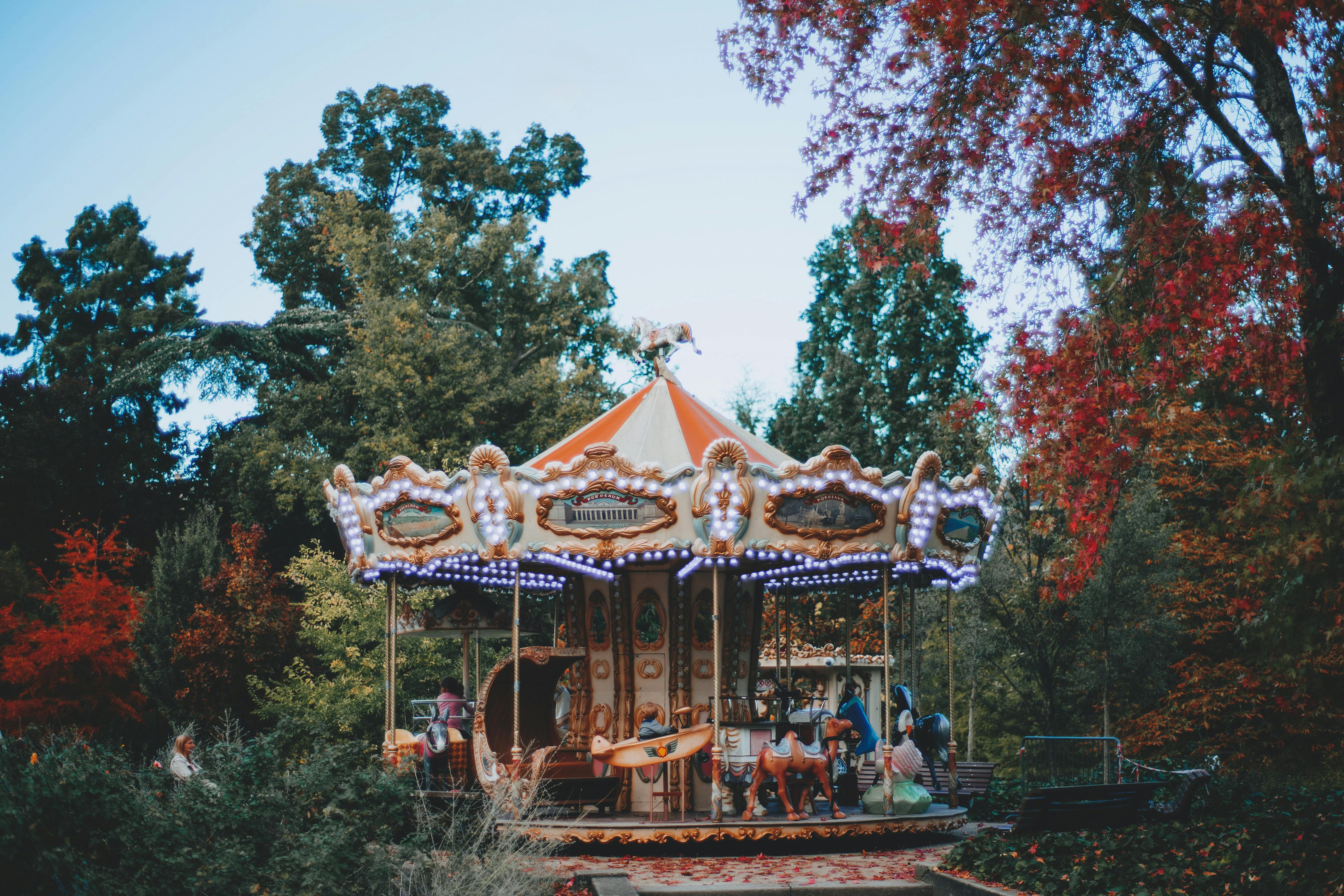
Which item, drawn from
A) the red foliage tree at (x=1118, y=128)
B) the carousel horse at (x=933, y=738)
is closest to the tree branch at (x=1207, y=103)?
the red foliage tree at (x=1118, y=128)

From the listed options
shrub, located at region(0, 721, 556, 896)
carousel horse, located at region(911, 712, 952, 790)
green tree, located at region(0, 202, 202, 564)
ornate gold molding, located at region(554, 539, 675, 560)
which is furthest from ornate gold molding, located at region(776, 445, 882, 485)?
green tree, located at region(0, 202, 202, 564)

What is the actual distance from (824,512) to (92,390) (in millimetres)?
28101

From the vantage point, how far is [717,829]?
1107 centimetres

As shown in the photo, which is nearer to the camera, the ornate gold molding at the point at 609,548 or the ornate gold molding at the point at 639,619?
the ornate gold molding at the point at 609,548

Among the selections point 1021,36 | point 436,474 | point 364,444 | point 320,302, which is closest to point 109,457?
point 320,302

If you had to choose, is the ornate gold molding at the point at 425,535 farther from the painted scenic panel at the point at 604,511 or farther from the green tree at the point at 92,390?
the green tree at the point at 92,390

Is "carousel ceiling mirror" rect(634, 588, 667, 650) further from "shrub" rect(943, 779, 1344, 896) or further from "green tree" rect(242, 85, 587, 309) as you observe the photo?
"green tree" rect(242, 85, 587, 309)

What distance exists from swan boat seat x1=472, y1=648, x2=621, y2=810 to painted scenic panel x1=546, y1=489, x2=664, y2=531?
1959 millimetres

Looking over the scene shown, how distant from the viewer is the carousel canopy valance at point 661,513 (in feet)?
38.2

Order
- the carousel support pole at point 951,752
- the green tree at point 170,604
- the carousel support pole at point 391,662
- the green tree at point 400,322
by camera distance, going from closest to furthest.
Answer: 1. the carousel support pole at point 391,662
2. the carousel support pole at point 951,752
3. the green tree at point 170,604
4. the green tree at point 400,322

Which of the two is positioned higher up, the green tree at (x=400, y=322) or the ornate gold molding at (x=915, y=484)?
the green tree at (x=400, y=322)

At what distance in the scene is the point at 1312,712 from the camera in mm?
20594

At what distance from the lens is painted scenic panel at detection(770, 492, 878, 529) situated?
11.8 metres

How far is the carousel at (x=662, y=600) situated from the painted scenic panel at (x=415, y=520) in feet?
0.07
